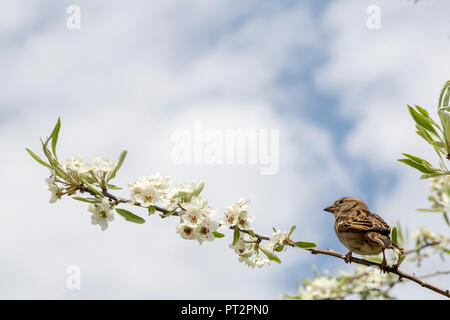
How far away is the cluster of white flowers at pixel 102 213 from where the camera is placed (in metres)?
2.45

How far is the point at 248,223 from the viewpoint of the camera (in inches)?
102

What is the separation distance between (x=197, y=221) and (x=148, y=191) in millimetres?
294

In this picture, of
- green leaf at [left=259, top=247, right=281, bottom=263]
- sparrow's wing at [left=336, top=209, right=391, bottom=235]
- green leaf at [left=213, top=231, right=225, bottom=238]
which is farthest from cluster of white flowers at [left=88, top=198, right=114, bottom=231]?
sparrow's wing at [left=336, top=209, right=391, bottom=235]

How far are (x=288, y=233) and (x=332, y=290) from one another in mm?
3350

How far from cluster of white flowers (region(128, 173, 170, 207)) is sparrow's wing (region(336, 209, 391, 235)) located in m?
1.59

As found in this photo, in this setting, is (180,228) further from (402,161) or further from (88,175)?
(402,161)

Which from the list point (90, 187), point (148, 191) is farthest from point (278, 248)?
point (90, 187)

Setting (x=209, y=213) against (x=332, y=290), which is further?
(x=332, y=290)

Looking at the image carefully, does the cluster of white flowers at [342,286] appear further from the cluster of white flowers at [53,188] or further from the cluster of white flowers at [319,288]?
the cluster of white flowers at [53,188]

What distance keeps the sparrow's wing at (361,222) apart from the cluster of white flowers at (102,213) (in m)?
1.82

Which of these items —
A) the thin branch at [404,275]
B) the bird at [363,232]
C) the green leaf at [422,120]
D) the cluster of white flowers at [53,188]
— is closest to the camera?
the thin branch at [404,275]

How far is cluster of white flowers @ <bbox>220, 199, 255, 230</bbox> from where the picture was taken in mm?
2561

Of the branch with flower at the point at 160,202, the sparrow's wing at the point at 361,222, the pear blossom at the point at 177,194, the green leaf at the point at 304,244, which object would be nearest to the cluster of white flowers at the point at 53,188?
the branch with flower at the point at 160,202
